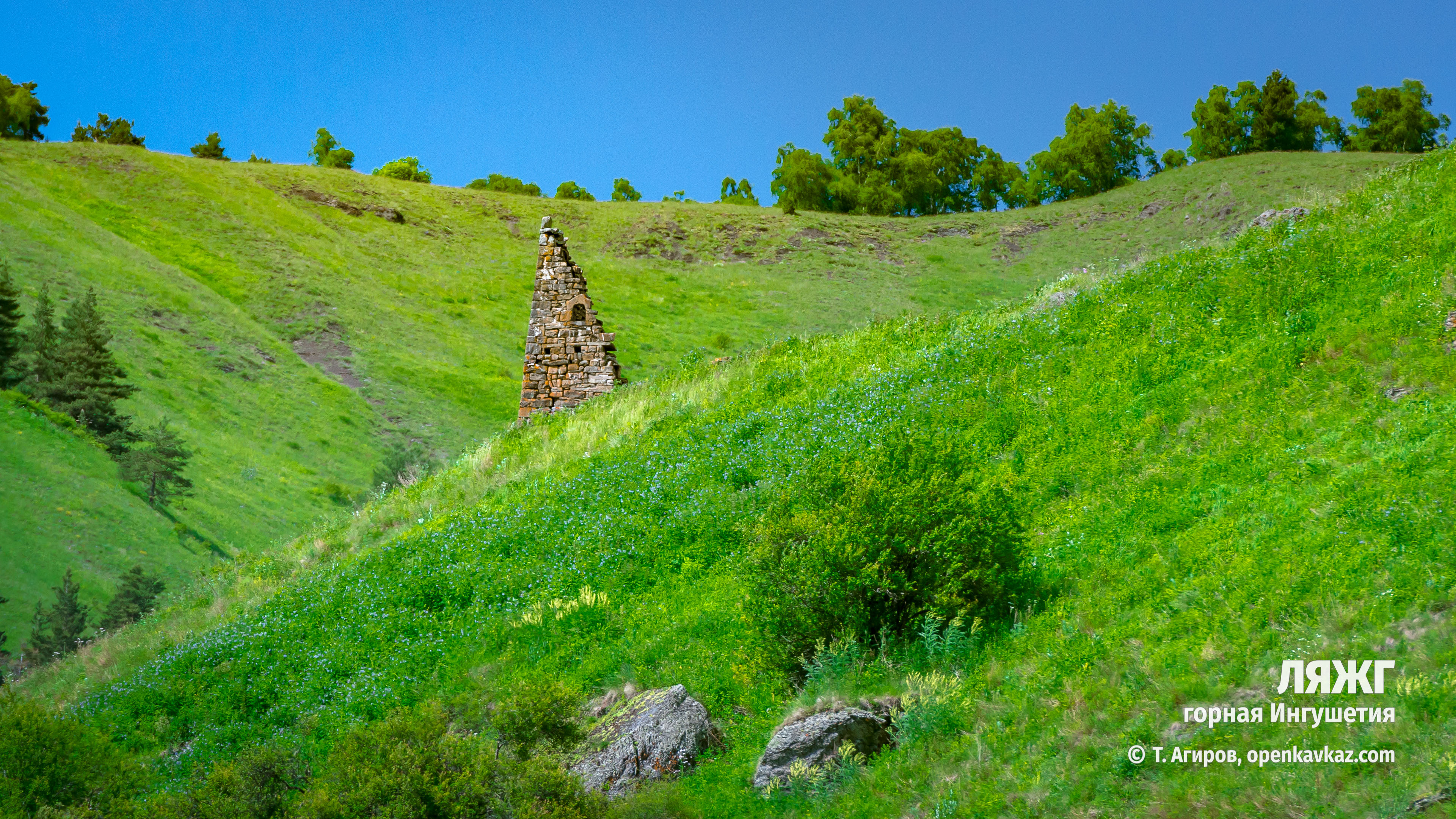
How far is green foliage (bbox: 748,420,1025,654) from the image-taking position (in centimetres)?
913

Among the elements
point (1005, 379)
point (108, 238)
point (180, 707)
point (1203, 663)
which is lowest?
point (180, 707)

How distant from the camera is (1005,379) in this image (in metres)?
14.3

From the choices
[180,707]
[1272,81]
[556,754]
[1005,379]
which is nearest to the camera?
[556,754]

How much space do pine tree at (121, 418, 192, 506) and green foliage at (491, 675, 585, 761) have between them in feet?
87.6

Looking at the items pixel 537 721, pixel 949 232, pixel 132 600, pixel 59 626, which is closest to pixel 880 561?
pixel 537 721

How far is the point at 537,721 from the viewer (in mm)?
8195

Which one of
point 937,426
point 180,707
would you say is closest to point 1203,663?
point 937,426

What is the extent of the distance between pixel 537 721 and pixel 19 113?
97.3 metres

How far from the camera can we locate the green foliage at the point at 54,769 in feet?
27.1

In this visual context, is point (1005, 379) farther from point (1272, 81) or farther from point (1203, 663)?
point (1272, 81)

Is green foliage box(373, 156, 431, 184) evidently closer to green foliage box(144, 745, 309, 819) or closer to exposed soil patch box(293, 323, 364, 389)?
exposed soil patch box(293, 323, 364, 389)

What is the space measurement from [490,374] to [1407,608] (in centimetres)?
5019

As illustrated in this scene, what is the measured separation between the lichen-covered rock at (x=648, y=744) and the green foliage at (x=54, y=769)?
379 centimetres

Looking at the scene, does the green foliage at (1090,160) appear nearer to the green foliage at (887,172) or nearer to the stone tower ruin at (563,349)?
the green foliage at (887,172)
